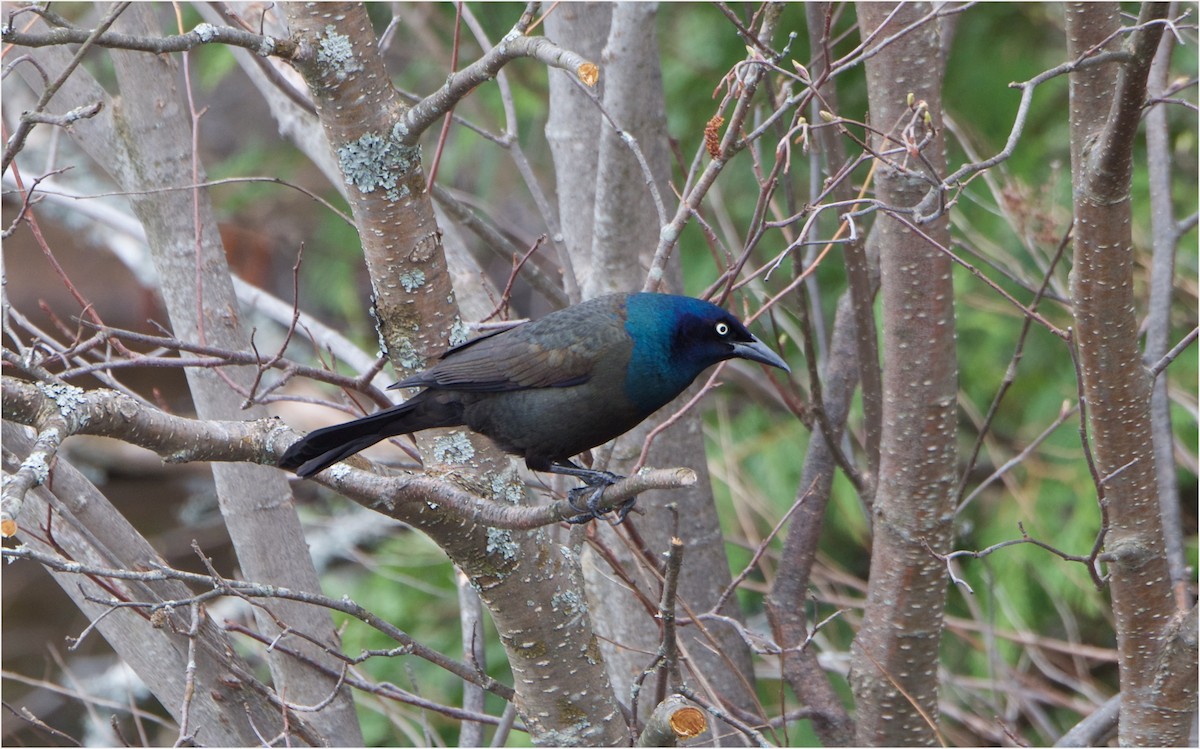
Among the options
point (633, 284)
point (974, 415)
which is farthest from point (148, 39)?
point (974, 415)

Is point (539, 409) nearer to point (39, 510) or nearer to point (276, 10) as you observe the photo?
point (39, 510)

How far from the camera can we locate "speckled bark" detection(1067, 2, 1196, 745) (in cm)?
239

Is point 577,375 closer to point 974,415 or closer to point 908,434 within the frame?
point 908,434

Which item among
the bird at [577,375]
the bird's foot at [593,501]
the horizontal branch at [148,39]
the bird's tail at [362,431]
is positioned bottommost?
the bird's foot at [593,501]

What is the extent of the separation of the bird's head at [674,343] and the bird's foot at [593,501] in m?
0.21

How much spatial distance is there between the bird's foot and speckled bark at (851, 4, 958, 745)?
868 mm

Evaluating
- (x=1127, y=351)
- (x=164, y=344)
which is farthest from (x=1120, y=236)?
(x=164, y=344)

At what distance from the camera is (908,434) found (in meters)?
2.92

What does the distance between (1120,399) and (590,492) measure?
4.09ft

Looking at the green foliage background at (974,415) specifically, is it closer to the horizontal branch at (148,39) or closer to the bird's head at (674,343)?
the bird's head at (674,343)

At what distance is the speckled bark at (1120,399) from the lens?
2.39 m

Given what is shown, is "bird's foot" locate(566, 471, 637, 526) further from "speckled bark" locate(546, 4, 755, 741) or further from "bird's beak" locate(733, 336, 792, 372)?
"speckled bark" locate(546, 4, 755, 741)

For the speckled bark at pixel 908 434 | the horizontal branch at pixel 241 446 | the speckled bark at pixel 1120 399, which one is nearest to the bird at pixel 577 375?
the horizontal branch at pixel 241 446

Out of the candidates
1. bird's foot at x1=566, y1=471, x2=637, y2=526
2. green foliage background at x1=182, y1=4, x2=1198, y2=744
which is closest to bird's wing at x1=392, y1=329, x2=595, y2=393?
bird's foot at x1=566, y1=471, x2=637, y2=526
